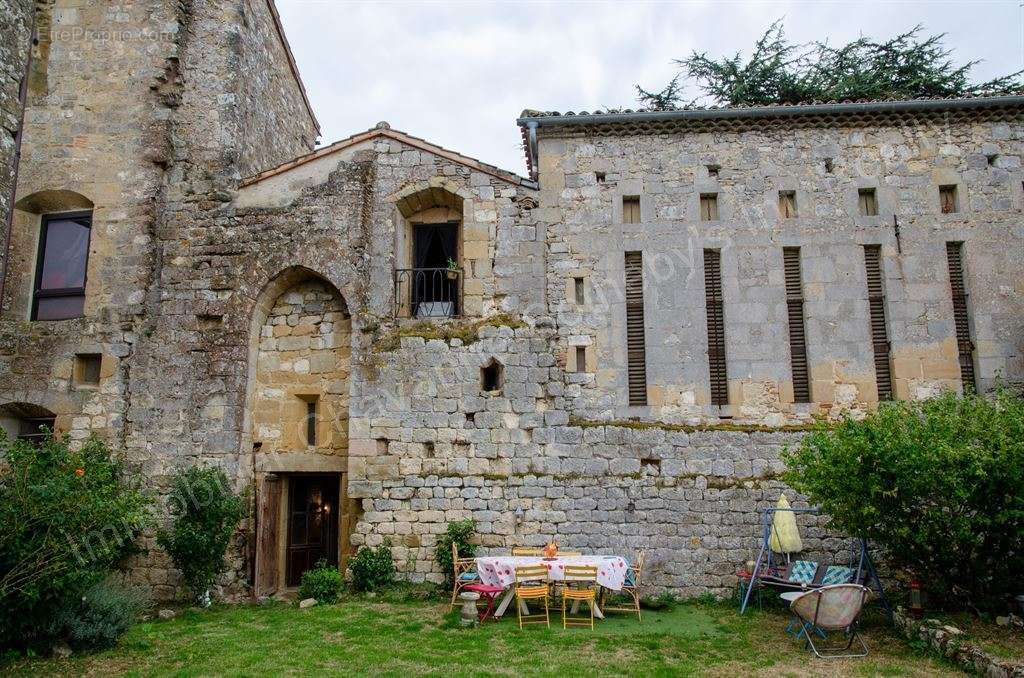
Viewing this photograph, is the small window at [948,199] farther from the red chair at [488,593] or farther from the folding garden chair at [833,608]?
the red chair at [488,593]

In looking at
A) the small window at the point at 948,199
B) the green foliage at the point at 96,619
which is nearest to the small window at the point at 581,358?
the small window at the point at 948,199

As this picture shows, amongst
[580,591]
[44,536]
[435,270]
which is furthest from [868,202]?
[44,536]

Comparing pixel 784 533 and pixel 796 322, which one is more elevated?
pixel 796 322

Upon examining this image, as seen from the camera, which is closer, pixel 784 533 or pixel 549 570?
pixel 549 570

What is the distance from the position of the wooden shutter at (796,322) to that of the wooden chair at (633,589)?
348 centimetres

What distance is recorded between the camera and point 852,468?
788 centimetres

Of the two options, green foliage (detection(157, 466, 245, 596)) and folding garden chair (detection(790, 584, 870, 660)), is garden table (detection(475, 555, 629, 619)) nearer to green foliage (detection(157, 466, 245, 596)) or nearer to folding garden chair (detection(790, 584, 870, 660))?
folding garden chair (detection(790, 584, 870, 660))

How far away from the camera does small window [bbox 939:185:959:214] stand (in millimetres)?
11245

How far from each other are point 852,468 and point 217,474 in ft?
→ 27.7

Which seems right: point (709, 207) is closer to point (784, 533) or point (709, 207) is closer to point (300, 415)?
point (784, 533)

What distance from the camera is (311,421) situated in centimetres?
1166

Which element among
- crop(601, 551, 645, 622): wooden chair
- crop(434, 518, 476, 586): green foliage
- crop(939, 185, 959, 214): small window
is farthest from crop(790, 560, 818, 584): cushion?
crop(939, 185, 959, 214): small window

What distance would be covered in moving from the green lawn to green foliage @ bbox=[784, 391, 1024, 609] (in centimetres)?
106

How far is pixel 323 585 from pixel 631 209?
23.9 feet
